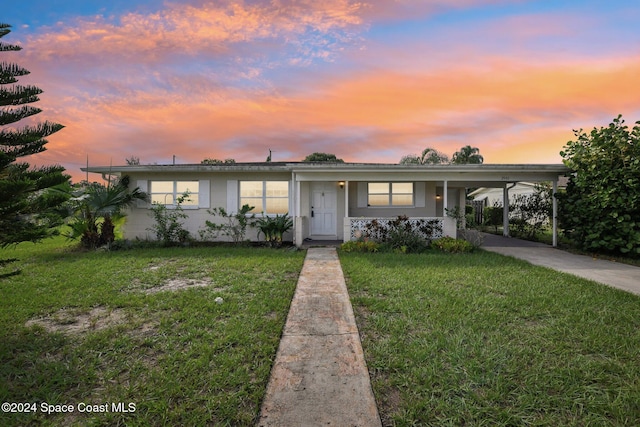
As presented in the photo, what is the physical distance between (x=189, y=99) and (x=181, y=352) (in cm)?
955

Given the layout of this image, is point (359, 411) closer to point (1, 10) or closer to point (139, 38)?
point (1, 10)

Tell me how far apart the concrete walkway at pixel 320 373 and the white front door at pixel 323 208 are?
22.6 ft

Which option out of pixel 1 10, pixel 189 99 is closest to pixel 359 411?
pixel 1 10

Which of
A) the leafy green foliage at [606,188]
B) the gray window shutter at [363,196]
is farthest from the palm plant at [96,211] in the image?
the leafy green foliage at [606,188]

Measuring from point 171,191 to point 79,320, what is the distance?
7.82m

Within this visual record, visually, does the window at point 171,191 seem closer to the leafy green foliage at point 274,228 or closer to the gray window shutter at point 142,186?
the gray window shutter at point 142,186

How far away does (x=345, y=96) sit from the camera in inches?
410

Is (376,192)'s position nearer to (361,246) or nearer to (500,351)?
(361,246)

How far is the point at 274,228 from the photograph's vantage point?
9.71 meters

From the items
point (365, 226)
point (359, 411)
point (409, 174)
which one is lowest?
point (359, 411)

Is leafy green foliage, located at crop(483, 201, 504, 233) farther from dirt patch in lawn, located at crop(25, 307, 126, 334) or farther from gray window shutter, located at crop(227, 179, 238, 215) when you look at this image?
dirt patch in lawn, located at crop(25, 307, 126, 334)

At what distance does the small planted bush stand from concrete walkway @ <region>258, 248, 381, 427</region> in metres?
5.54

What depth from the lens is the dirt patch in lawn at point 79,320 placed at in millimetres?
3578

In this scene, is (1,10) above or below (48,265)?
above
